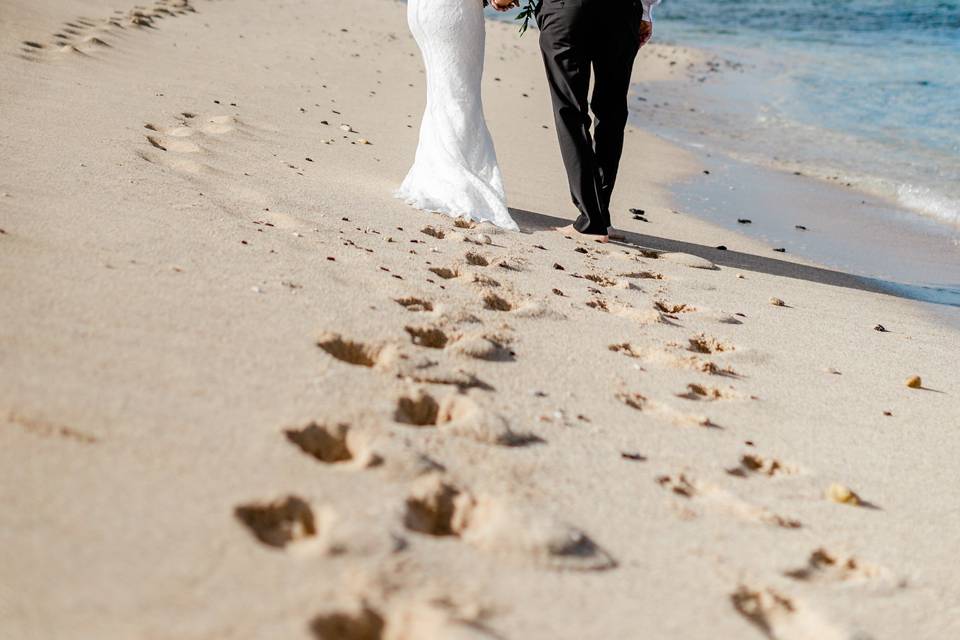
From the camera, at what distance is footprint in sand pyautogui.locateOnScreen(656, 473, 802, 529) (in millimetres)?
2086

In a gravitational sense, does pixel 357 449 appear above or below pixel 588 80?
below

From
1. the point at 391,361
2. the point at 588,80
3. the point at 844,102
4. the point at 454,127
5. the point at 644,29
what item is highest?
the point at 644,29

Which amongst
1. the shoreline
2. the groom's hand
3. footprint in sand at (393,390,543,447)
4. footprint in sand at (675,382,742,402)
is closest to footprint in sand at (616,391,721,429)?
footprint in sand at (675,382,742,402)

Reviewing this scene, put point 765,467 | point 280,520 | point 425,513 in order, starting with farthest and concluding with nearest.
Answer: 1. point 765,467
2. point 425,513
3. point 280,520

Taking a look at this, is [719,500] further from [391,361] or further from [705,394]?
[391,361]

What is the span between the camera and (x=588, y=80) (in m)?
4.24

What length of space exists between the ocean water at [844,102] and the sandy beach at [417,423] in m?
3.29

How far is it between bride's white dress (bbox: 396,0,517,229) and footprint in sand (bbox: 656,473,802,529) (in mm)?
2255

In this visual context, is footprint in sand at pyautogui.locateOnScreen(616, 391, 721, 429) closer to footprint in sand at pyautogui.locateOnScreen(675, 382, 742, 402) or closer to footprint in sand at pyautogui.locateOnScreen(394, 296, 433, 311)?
footprint in sand at pyautogui.locateOnScreen(675, 382, 742, 402)

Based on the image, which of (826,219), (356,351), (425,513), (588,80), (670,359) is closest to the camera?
(425,513)

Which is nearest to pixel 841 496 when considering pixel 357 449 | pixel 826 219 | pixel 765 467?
pixel 765 467

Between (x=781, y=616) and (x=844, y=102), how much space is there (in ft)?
32.6

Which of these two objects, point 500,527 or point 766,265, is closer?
point 500,527

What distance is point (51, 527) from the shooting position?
60.6 inches
